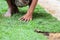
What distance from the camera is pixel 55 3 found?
283 inches

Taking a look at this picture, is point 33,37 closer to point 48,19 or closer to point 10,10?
point 48,19

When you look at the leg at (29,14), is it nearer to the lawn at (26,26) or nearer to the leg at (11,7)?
the lawn at (26,26)

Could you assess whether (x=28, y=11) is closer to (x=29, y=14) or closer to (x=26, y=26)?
(x=29, y=14)

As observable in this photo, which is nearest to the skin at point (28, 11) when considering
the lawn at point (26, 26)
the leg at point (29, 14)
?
the leg at point (29, 14)

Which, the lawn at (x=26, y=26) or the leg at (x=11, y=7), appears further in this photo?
the leg at (x=11, y=7)

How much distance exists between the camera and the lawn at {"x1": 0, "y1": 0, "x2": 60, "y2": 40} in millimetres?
3959

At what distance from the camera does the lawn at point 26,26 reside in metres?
3.96

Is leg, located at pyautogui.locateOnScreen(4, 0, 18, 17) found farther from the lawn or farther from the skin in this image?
the lawn

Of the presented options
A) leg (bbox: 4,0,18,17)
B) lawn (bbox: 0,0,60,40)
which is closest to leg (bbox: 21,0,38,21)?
lawn (bbox: 0,0,60,40)

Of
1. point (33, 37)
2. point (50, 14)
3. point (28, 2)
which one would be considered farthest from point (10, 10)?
point (33, 37)

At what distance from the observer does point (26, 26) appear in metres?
4.54

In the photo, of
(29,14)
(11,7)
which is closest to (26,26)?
(29,14)

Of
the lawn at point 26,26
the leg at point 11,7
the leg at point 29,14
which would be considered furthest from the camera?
the leg at point 11,7

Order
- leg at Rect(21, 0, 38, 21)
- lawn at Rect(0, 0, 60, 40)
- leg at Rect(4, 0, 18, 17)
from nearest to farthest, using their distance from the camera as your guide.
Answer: lawn at Rect(0, 0, 60, 40) < leg at Rect(21, 0, 38, 21) < leg at Rect(4, 0, 18, 17)
